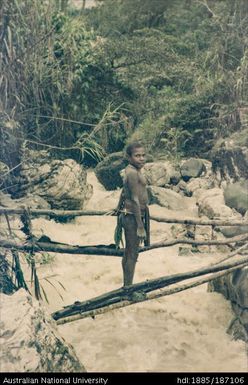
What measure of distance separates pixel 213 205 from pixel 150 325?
295 centimetres

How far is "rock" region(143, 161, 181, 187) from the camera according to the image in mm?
8523

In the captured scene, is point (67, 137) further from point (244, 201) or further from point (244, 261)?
point (244, 261)

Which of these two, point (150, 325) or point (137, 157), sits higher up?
point (137, 157)

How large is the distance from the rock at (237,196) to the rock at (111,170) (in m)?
1.80

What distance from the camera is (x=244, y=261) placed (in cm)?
444

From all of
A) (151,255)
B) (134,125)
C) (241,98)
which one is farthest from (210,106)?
(151,255)

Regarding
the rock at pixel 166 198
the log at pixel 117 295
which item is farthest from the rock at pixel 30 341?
the rock at pixel 166 198

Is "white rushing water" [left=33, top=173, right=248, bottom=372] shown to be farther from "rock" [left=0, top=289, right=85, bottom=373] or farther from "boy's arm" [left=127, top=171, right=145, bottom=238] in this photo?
"boy's arm" [left=127, top=171, right=145, bottom=238]

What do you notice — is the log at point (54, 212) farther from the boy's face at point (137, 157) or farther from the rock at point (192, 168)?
the rock at point (192, 168)

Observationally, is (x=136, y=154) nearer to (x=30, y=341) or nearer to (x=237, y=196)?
(x=30, y=341)

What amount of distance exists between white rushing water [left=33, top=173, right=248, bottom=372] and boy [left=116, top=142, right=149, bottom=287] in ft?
2.01

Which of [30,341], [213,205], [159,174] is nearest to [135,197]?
[30,341]

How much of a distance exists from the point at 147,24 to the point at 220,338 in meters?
9.15

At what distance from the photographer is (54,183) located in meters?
7.87
